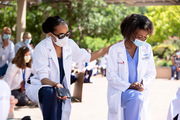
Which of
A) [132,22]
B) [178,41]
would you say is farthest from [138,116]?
[178,41]

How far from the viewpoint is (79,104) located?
8953 mm

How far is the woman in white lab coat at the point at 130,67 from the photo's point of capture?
4.52 m

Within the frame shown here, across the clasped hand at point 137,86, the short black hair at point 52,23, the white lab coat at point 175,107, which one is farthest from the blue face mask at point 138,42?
the short black hair at point 52,23

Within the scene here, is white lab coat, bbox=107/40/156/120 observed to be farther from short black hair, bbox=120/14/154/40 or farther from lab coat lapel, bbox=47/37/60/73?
lab coat lapel, bbox=47/37/60/73

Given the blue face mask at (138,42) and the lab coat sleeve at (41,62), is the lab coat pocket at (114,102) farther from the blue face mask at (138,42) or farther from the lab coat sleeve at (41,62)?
the lab coat sleeve at (41,62)

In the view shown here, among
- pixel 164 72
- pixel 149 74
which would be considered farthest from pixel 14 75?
pixel 164 72

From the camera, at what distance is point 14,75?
7457 mm

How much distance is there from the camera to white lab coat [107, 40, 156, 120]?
4.54m

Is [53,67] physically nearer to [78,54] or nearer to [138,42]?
[78,54]

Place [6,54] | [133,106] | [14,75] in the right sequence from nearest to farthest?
[133,106] → [14,75] → [6,54]

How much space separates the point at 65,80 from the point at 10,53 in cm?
497

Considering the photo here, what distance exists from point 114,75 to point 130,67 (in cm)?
25

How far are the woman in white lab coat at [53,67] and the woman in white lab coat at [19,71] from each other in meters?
2.86

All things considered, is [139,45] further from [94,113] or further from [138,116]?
[94,113]
